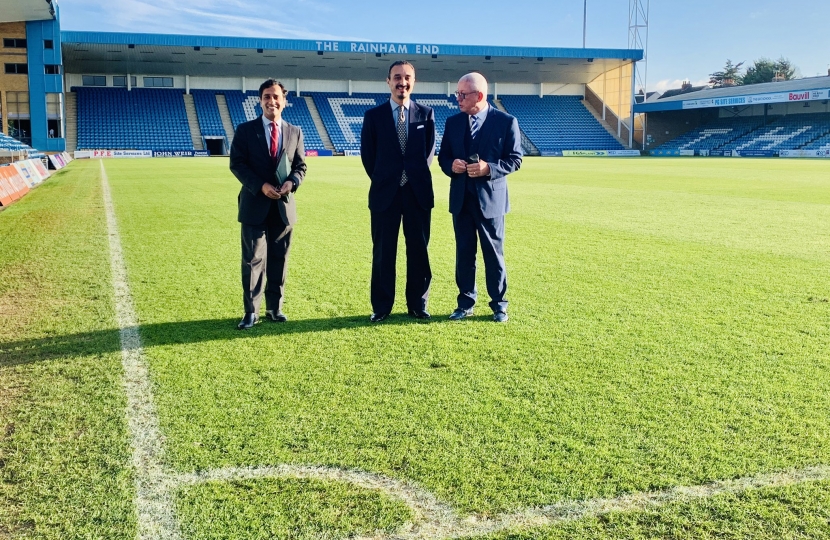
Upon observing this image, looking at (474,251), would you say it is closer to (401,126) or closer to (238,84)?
(401,126)

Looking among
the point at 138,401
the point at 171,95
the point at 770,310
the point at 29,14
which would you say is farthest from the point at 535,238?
the point at 171,95

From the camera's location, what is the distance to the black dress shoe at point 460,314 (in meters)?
5.38

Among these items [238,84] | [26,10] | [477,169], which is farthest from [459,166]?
[238,84]

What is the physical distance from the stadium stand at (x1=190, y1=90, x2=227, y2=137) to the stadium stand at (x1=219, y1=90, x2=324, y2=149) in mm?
907

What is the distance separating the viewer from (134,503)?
2674 millimetres

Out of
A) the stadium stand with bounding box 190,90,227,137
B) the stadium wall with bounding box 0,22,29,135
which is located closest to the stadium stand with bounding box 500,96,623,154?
the stadium stand with bounding box 190,90,227,137

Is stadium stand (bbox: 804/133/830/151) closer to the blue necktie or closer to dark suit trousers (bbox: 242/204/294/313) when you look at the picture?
the blue necktie

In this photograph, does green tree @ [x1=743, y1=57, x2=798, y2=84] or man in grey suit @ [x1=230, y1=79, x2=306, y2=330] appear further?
green tree @ [x1=743, y1=57, x2=798, y2=84]

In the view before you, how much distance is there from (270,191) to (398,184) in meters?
0.94

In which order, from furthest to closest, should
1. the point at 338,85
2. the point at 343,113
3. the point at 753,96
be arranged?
the point at 338,85 < the point at 343,113 < the point at 753,96

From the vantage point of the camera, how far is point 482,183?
5266mm

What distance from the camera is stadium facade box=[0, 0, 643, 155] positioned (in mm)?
41531

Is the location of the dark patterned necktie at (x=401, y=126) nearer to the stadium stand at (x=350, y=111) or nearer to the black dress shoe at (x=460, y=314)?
the black dress shoe at (x=460, y=314)

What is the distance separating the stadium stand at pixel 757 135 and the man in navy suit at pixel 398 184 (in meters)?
49.2
